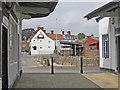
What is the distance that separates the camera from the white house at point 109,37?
38.4 feet

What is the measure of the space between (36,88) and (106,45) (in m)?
7.39

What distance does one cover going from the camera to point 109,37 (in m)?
13.9

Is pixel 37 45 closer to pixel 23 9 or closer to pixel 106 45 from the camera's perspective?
pixel 106 45

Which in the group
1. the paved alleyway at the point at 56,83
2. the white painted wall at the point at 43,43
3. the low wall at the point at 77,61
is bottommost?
the paved alleyway at the point at 56,83

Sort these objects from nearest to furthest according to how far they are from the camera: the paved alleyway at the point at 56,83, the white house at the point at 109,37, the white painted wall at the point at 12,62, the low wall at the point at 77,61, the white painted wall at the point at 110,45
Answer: the white painted wall at the point at 12,62 < the paved alleyway at the point at 56,83 < the white house at the point at 109,37 < the white painted wall at the point at 110,45 < the low wall at the point at 77,61

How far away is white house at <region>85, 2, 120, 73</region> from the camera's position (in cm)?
1170

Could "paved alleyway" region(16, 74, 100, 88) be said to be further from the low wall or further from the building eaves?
the low wall

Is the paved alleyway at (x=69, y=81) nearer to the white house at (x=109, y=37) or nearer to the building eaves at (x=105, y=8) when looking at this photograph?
the white house at (x=109, y=37)

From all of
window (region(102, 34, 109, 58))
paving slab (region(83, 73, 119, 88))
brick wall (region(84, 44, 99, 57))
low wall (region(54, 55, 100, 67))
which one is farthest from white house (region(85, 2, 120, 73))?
brick wall (region(84, 44, 99, 57))

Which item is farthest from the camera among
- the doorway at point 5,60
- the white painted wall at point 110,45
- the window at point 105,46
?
the window at point 105,46

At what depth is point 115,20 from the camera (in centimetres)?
1287

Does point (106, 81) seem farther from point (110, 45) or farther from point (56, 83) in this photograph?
point (110, 45)

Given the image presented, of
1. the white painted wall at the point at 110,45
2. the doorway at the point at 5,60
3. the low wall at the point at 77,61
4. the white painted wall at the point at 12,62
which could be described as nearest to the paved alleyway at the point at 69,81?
the white painted wall at the point at 12,62

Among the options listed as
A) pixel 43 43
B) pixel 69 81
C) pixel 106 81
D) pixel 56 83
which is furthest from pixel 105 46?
pixel 43 43
